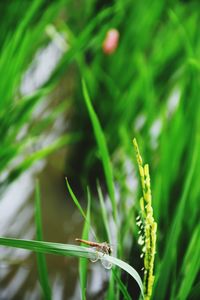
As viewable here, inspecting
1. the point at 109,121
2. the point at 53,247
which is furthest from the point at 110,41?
the point at 53,247

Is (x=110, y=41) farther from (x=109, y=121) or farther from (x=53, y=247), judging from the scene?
(x=53, y=247)

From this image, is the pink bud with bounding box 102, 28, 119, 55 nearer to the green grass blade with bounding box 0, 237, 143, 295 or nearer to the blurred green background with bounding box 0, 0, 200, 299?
the blurred green background with bounding box 0, 0, 200, 299

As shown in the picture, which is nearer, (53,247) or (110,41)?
(53,247)

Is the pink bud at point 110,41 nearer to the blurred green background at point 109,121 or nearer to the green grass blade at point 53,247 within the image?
the blurred green background at point 109,121

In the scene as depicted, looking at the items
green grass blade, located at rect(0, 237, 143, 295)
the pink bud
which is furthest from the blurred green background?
green grass blade, located at rect(0, 237, 143, 295)

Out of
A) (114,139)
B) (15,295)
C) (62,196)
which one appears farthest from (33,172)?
(15,295)

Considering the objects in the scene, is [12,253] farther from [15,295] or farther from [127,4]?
[127,4]
